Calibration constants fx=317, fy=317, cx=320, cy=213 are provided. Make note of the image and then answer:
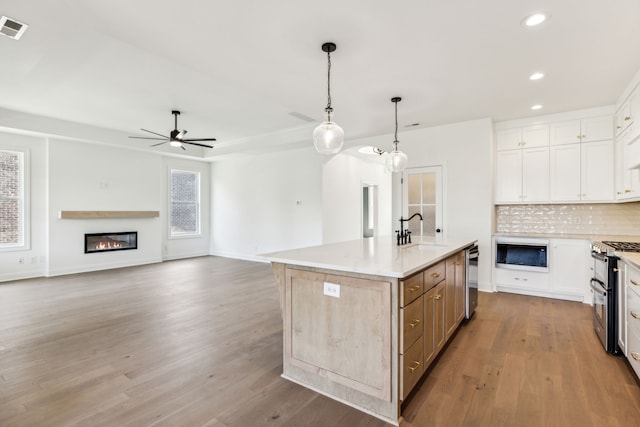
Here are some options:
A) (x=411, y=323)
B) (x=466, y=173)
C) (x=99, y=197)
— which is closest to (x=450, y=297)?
(x=411, y=323)

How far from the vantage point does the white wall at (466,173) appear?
4.85 m

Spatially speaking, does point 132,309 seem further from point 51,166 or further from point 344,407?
point 51,166

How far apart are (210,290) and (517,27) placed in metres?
4.95

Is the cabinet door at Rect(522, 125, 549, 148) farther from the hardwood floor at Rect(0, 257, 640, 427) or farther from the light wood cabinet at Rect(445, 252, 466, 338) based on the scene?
the light wood cabinet at Rect(445, 252, 466, 338)

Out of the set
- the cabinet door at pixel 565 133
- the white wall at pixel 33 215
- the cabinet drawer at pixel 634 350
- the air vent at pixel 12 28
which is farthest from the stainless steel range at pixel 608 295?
the white wall at pixel 33 215

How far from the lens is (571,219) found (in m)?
4.77

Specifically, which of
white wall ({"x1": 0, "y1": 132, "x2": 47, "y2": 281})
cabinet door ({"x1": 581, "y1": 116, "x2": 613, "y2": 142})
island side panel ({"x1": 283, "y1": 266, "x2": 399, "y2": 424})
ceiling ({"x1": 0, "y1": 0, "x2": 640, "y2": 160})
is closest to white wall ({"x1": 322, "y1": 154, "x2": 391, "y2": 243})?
ceiling ({"x1": 0, "y1": 0, "x2": 640, "y2": 160})

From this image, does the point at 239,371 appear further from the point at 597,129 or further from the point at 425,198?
the point at 597,129

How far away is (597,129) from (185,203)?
28.3 feet

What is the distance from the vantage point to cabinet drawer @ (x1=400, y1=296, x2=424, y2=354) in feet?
6.24

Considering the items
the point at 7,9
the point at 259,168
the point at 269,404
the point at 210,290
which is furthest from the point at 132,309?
the point at 259,168

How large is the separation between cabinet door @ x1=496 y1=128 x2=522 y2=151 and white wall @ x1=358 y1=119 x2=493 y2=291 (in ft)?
0.90

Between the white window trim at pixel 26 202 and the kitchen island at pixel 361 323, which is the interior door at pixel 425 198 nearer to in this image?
the kitchen island at pixel 361 323

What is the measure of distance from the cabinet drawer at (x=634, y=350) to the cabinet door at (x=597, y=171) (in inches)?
106
